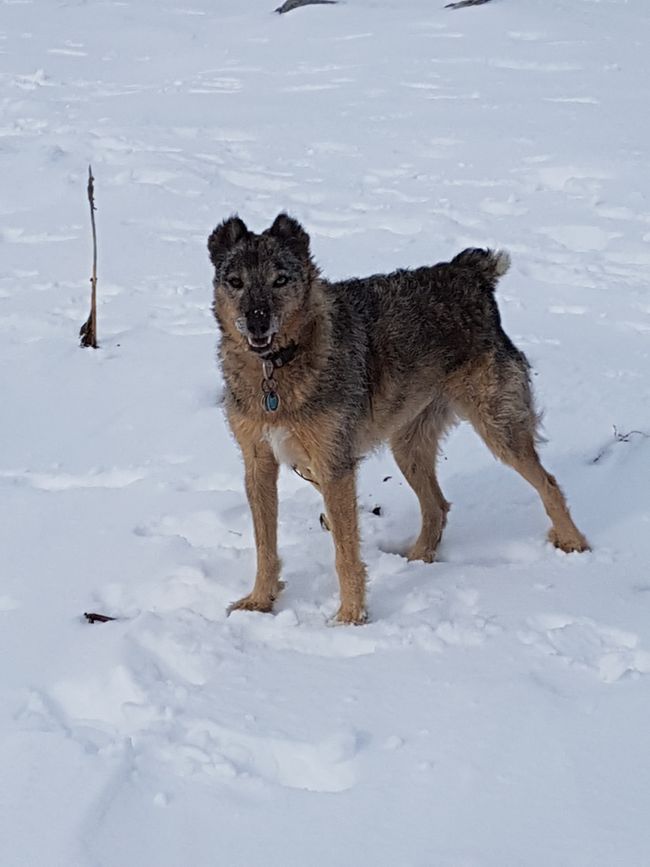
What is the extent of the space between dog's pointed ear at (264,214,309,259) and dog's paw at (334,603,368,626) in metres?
1.72

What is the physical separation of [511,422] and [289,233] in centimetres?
166

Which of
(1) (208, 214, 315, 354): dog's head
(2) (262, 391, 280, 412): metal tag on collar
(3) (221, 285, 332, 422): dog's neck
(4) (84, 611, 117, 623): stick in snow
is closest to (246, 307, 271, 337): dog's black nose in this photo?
(1) (208, 214, 315, 354): dog's head

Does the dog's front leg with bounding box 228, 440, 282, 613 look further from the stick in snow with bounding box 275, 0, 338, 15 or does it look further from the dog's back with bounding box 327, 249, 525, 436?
the stick in snow with bounding box 275, 0, 338, 15

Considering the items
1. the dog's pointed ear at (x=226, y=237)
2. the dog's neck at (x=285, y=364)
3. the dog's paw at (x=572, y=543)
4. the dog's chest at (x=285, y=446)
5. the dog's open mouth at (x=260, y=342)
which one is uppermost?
the dog's pointed ear at (x=226, y=237)

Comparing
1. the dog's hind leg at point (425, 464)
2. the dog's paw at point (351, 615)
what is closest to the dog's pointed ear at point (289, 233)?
the dog's hind leg at point (425, 464)

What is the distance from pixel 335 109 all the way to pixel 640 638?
1151 cm

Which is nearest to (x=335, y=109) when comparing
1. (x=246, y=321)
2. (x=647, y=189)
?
(x=647, y=189)

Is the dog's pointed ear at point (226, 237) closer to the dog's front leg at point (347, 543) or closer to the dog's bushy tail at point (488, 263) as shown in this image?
the dog's front leg at point (347, 543)

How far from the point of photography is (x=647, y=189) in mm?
10578

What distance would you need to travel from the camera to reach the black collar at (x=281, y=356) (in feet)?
15.7

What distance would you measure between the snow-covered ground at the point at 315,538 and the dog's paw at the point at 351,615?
102 mm

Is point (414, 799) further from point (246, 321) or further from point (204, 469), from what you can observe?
point (204, 469)

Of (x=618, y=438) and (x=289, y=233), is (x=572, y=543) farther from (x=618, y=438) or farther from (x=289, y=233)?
(x=289, y=233)

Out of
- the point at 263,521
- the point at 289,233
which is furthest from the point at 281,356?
the point at 263,521
